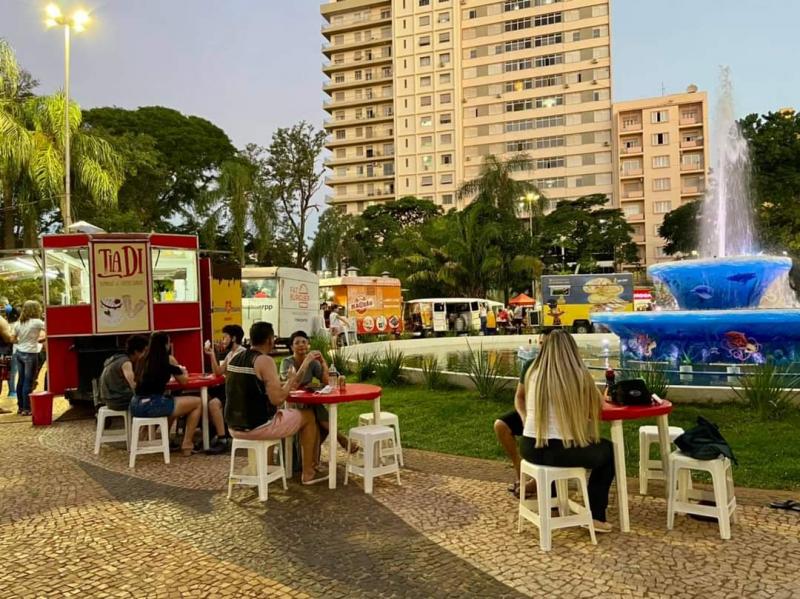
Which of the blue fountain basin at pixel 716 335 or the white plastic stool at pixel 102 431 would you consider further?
the blue fountain basin at pixel 716 335

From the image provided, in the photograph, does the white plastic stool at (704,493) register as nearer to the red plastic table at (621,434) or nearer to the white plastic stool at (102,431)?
the red plastic table at (621,434)

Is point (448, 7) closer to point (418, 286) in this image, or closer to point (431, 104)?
point (431, 104)

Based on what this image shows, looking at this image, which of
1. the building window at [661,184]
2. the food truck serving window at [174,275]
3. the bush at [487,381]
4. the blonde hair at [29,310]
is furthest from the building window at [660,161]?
the blonde hair at [29,310]

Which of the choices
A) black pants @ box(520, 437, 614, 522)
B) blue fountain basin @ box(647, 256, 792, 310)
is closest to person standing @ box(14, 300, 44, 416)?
black pants @ box(520, 437, 614, 522)

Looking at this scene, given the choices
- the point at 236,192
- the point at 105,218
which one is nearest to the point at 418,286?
the point at 236,192

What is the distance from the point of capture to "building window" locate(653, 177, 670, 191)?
2589 inches

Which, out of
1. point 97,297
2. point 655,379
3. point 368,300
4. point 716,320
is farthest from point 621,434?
point 368,300

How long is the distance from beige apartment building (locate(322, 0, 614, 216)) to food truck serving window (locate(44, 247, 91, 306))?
199ft

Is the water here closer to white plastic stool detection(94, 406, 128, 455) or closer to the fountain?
the fountain

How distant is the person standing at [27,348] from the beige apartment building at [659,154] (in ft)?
212

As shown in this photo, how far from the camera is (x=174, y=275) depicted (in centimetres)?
1001

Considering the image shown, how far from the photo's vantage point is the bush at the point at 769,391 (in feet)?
22.7

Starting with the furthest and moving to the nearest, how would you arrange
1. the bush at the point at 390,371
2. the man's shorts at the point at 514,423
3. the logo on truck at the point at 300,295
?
1. the logo on truck at the point at 300,295
2. the bush at the point at 390,371
3. the man's shorts at the point at 514,423

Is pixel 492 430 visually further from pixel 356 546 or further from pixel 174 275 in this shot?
pixel 174 275
